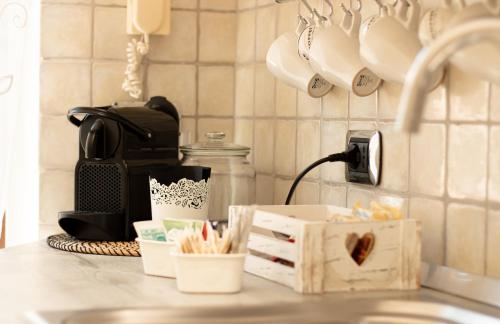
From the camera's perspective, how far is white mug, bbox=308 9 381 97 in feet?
5.29

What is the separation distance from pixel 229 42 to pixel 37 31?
0.46m

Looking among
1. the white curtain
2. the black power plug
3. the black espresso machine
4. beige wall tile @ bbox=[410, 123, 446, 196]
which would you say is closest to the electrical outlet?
the black power plug

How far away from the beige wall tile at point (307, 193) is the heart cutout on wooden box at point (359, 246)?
50cm

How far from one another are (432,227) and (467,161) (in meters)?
0.14

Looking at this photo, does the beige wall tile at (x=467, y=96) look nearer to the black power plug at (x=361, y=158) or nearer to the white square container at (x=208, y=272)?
the black power plug at (x=361, y=158)

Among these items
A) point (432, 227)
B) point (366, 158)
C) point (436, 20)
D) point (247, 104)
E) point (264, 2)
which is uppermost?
point (264, 2)

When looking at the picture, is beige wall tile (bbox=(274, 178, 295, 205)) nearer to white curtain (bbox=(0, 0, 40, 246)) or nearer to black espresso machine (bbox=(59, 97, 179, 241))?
black espresso machine (bbox=(59, 97, 179, 241))

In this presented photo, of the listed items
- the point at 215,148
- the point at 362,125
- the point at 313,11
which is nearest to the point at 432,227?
the point at 362,125

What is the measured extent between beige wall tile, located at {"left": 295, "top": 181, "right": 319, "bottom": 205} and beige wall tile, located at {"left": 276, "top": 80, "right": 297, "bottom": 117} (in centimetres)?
16

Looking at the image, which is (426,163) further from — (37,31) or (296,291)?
(37,31)

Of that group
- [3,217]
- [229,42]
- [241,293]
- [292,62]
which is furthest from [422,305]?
[3,217]

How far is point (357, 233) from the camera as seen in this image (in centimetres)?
138

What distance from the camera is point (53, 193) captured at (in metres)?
2.20

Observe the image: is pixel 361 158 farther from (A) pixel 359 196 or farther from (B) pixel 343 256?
(B) pixel 343 256
